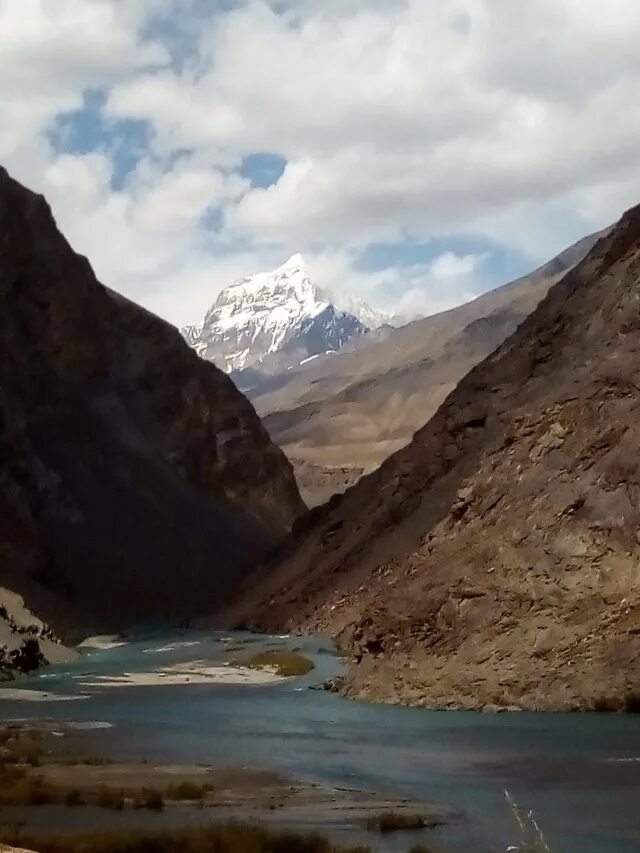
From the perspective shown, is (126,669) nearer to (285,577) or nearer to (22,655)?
(22,655)

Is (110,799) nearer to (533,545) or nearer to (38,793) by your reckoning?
(38,793)

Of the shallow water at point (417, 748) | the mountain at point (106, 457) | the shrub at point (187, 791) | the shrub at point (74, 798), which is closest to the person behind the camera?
the shallow water at point (417, 748)

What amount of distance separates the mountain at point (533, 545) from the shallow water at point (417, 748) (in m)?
1.68

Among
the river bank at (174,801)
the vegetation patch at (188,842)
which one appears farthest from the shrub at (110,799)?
the vegetation patch at (188,842)

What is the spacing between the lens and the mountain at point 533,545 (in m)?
40.3

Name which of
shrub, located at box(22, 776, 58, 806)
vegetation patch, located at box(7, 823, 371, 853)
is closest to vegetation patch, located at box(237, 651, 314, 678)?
shrub, located at box(22, 776, 58, 806)

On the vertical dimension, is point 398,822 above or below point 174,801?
below

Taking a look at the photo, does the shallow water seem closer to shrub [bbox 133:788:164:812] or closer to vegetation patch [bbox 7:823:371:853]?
vegetation patch [bbox 7:823:371:853]

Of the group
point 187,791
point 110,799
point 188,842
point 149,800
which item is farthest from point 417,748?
point 188,842

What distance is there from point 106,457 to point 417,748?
319 ft

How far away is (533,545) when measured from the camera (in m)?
45.3

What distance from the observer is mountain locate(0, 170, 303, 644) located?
10731 centimetres

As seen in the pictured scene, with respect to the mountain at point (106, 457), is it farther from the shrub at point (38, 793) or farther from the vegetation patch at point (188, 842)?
the vegetation patch at point (188, 842)

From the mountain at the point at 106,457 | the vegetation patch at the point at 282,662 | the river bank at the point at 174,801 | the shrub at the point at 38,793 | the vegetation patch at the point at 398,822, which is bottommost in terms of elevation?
the vegetation patch at the point at 282,662
